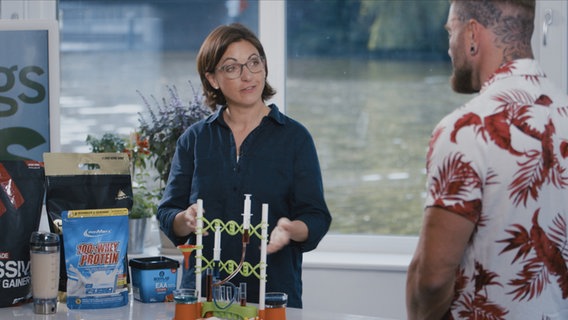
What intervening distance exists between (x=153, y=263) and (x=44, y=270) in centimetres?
27

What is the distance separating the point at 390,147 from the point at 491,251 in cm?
206

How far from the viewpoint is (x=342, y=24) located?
11.7 ft

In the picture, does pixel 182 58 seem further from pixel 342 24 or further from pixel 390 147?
pixel 390 147

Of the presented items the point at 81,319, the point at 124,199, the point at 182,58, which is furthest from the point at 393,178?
the point at 81,319

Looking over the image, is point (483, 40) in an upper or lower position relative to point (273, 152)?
upper

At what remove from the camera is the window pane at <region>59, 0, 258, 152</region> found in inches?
144

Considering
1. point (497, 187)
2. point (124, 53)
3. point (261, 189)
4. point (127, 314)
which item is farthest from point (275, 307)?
point (124, 53)

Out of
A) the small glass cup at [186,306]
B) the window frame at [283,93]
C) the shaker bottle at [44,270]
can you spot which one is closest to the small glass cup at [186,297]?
the small glass cup at [186,306]

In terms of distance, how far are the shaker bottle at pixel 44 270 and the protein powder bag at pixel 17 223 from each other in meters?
0.07

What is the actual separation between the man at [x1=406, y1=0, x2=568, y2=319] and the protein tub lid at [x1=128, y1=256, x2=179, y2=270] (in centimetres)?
76

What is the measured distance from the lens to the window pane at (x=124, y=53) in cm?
365

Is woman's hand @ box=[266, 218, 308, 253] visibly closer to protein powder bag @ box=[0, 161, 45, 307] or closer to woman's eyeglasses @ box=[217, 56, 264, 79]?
woman's eyeglasses @ box=[217, 56, 264, 79]

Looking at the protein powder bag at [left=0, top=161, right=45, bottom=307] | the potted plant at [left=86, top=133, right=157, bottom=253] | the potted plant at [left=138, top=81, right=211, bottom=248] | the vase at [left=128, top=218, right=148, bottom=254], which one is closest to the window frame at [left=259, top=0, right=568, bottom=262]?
the potted plant at [left=138, top=81, right=211, bottom=248]

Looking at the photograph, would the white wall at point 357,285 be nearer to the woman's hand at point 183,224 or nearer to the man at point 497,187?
the woman's hand at point 183,224
